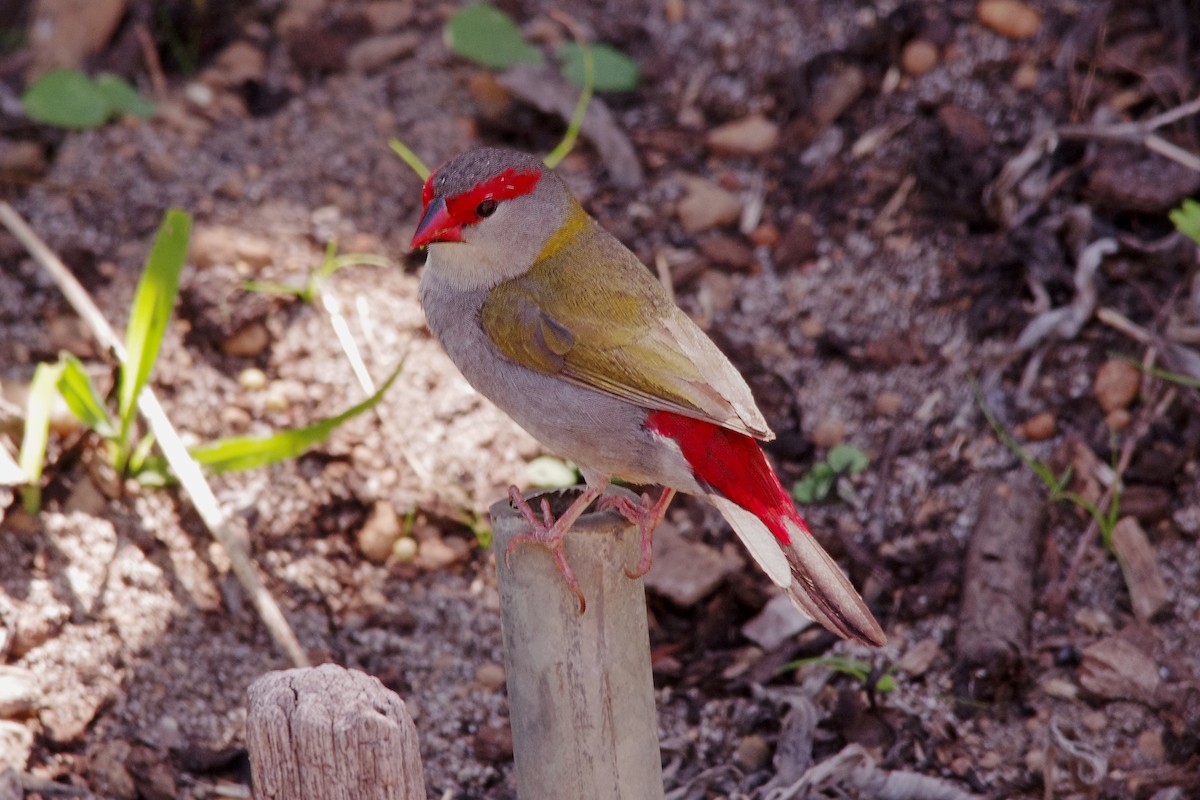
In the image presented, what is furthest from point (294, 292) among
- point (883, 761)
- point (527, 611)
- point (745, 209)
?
point (883, 761)

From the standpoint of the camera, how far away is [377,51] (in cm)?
553

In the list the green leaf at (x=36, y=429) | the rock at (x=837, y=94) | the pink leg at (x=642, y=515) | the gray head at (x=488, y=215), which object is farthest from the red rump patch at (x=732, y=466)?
the rock at (x=837, y=94)

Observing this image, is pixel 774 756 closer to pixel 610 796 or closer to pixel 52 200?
pixel 610 796

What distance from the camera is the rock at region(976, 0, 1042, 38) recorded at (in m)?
5.14

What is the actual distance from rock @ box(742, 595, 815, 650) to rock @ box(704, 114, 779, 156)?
6.29 ft

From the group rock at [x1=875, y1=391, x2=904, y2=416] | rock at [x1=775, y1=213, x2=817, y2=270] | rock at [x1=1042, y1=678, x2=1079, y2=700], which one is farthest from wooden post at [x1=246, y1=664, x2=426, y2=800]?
rock at [x1=775, y1=213, x2=817, y2=270]

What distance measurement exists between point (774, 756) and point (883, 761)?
276mm

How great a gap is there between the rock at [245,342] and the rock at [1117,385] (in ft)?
8.74

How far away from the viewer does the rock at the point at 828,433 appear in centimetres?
445

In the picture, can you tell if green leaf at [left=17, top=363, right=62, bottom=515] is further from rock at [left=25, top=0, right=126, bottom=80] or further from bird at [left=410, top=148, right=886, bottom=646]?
rock at [left=25, top=0, right=126, bottom=80]

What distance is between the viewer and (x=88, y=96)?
515 centimetres

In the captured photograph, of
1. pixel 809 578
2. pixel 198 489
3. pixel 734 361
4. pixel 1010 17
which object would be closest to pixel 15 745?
pixel 198 489

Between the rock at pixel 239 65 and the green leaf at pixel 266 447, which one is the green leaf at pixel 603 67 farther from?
the green leaf at pixel 266 447

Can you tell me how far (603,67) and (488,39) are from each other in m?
0.46
